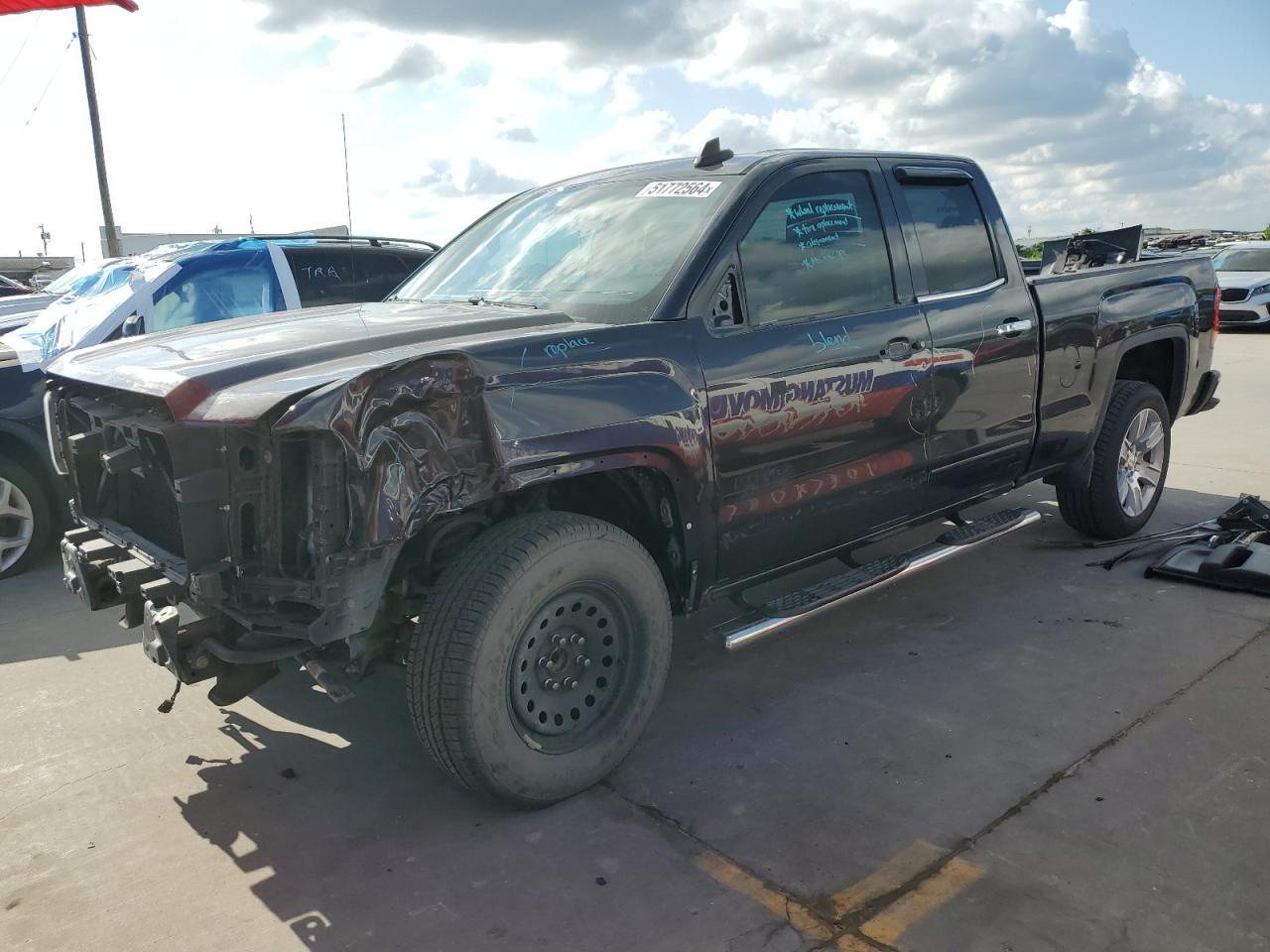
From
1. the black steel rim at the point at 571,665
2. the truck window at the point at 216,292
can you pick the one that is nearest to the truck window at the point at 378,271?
the truck window at the point at 216,292

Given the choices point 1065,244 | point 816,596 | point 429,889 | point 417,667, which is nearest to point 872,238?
point 816,596

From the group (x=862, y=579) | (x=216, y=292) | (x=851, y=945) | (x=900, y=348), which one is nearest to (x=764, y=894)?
(x=851, y=945)

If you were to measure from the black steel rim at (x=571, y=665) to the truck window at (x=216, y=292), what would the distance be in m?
4.46

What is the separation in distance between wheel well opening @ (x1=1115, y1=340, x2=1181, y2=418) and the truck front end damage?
4.63 m

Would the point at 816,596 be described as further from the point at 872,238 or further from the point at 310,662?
the point at 310,662

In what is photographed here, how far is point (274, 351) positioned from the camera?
3029 mm

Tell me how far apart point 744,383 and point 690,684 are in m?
1.34

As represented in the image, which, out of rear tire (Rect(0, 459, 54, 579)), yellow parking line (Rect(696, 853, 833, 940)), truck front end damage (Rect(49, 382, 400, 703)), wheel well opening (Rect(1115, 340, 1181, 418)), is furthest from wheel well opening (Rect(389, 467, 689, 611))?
rear tire (Rect(0, 459, 54, 579))

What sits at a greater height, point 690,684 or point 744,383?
point 744,383

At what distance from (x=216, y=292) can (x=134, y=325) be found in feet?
2.19

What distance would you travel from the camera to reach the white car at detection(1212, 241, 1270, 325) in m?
18.0

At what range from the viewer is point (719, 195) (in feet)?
12.2

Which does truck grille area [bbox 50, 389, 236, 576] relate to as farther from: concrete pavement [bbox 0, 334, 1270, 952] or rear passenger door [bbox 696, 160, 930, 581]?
rear passenger door [bbox 696, 160, 930, 581]

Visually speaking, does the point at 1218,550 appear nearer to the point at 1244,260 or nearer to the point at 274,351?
the point at 274,351
